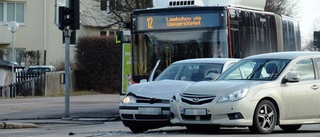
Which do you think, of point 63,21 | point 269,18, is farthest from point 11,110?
point 269,18

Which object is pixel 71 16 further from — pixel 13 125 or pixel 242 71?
pixel 242 71

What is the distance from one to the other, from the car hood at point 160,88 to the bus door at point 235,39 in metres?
5.20

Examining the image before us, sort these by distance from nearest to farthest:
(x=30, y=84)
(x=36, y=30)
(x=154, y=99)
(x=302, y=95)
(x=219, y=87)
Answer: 1. (x=219, y=87)
2. (x=302, y=95)
3. (x=154, y=99)
4. (x=30, y=84)
5. (x=36, y=30)

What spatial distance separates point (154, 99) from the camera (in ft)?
50.8

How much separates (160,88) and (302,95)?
2.69 meters

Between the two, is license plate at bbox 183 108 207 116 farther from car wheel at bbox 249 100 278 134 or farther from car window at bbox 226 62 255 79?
car window at bbox 226 62 255 79

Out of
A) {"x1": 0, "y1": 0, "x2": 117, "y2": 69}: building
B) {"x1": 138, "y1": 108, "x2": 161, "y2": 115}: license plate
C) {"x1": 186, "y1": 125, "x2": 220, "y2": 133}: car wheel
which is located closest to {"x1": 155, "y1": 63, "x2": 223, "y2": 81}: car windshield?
{"x1": 186, "y1": 125, "x2": 220, "y2": 133}: car wheel

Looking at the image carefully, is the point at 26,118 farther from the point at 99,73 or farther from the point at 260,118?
the point at 99,73

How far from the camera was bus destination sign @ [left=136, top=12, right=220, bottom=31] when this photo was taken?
21.2 meters

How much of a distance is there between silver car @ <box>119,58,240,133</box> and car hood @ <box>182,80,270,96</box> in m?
0.83

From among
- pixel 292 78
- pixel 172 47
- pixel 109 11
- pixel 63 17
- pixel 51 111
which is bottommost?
pixel 51 111

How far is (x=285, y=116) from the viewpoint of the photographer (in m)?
14.8

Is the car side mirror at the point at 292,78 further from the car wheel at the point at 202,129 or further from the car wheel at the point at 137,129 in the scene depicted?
the car wheel at the point at 137,129

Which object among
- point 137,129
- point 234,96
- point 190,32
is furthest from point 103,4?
point 234,96
